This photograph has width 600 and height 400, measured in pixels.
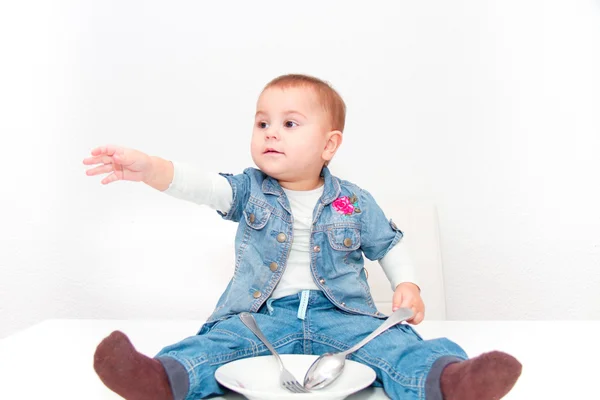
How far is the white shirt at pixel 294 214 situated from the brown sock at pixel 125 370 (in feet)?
1.08

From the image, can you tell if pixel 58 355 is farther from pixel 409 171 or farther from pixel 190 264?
pixel 409 171

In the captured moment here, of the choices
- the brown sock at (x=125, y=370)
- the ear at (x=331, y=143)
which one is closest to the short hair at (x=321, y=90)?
the ear at (x=331, y=143)

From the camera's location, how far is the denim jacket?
3.38 feet

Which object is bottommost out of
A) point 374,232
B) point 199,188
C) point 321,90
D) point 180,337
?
point 180,337

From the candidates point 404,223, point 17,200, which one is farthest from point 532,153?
point 17,200

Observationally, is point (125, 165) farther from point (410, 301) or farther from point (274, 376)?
point (410, 301)

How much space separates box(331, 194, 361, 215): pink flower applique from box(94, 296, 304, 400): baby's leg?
0.16m

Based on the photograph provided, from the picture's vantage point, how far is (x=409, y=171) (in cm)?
160

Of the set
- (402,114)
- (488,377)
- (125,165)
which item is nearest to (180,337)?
(125,165)

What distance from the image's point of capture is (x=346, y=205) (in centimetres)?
110

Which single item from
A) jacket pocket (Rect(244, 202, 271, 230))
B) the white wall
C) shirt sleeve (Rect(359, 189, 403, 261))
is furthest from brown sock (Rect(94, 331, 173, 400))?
the white wall

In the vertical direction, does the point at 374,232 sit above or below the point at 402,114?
below

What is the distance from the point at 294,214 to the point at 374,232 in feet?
0.44

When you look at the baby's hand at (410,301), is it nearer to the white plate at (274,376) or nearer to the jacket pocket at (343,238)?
the jacket pocket at (343,238)
